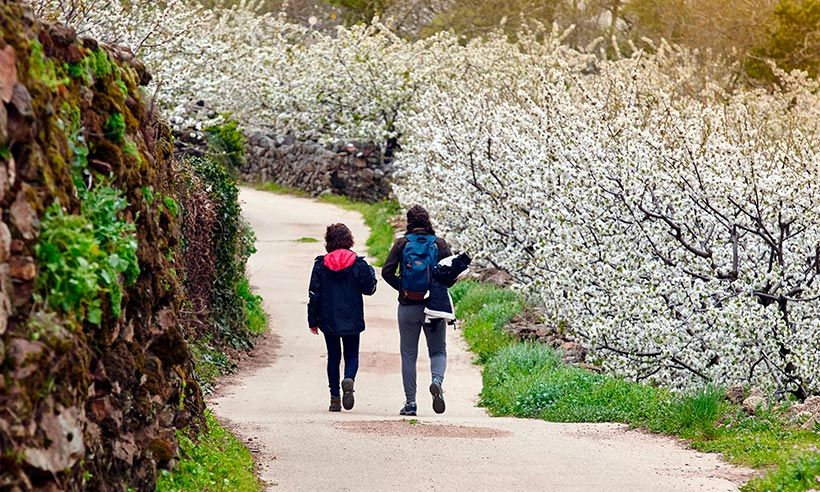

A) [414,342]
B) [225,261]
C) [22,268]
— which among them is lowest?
[414,342]

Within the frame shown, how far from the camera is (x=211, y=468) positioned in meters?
7.64

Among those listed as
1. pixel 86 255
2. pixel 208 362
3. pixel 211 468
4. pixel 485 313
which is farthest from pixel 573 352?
pixel 86 255

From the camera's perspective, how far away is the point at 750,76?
3559cm

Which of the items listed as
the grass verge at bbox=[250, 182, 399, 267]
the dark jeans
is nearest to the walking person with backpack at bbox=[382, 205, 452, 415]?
the dark jeans

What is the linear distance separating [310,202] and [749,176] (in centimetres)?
2217

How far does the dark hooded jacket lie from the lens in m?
11.4

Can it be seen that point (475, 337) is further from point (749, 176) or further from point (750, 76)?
point (750, 76)

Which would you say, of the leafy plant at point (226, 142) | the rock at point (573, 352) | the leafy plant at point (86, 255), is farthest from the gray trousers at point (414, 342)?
the leafy plant at point (226, 142)

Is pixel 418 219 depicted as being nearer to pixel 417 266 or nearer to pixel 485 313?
pixel 417 266

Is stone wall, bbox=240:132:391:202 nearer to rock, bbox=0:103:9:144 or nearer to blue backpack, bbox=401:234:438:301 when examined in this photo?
blue backpack, bbox=401:234:438:301

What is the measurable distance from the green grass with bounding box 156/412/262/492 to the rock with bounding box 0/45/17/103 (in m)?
2.73

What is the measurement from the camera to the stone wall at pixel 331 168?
34781mm

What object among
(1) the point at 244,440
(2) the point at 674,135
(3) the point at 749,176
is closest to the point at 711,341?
(3) the point at 749,176

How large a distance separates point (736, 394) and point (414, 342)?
119 inches
